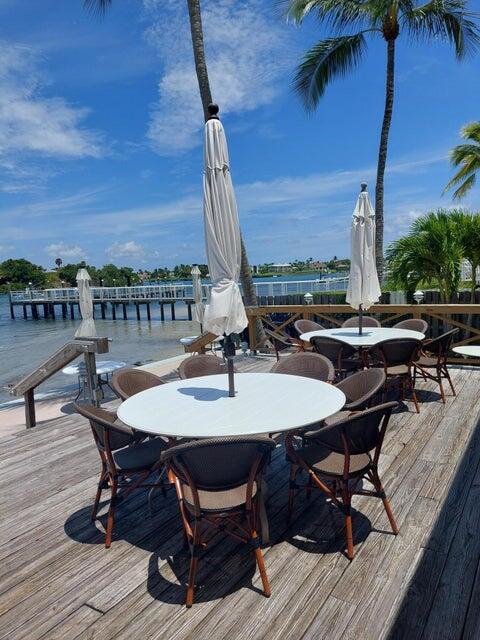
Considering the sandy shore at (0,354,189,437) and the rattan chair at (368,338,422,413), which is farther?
the sandy shore at (0,354,189,437)

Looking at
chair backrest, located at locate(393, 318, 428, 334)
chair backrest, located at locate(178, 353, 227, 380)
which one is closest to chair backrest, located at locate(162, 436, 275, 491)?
chair backrest, located at locate(178, 353, 227, 380)

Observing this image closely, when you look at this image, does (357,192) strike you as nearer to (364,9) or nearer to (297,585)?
(297,585)

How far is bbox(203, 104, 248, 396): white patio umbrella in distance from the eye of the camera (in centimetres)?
259

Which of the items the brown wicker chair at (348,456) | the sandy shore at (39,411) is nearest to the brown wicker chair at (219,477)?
the brown wicker chair at (348,456)

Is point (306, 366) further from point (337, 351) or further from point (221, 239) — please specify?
point (221, 239)

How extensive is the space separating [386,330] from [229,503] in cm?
413

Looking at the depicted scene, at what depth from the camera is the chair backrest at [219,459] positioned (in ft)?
5.99

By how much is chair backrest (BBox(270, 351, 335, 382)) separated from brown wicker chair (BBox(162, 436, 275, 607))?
1.60m

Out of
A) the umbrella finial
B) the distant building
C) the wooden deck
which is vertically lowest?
the wooden deck

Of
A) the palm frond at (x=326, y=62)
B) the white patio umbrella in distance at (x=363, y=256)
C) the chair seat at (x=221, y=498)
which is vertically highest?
the palm frond at (x=326, y=62)

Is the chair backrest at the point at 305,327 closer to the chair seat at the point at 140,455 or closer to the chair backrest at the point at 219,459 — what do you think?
the chair seat at the point at 140,455

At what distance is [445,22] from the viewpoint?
9.87m

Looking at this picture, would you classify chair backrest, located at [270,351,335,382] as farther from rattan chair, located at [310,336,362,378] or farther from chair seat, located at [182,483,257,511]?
chair seat, located at [182,483,257,511]

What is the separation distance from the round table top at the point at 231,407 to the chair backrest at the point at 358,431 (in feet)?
0.42
